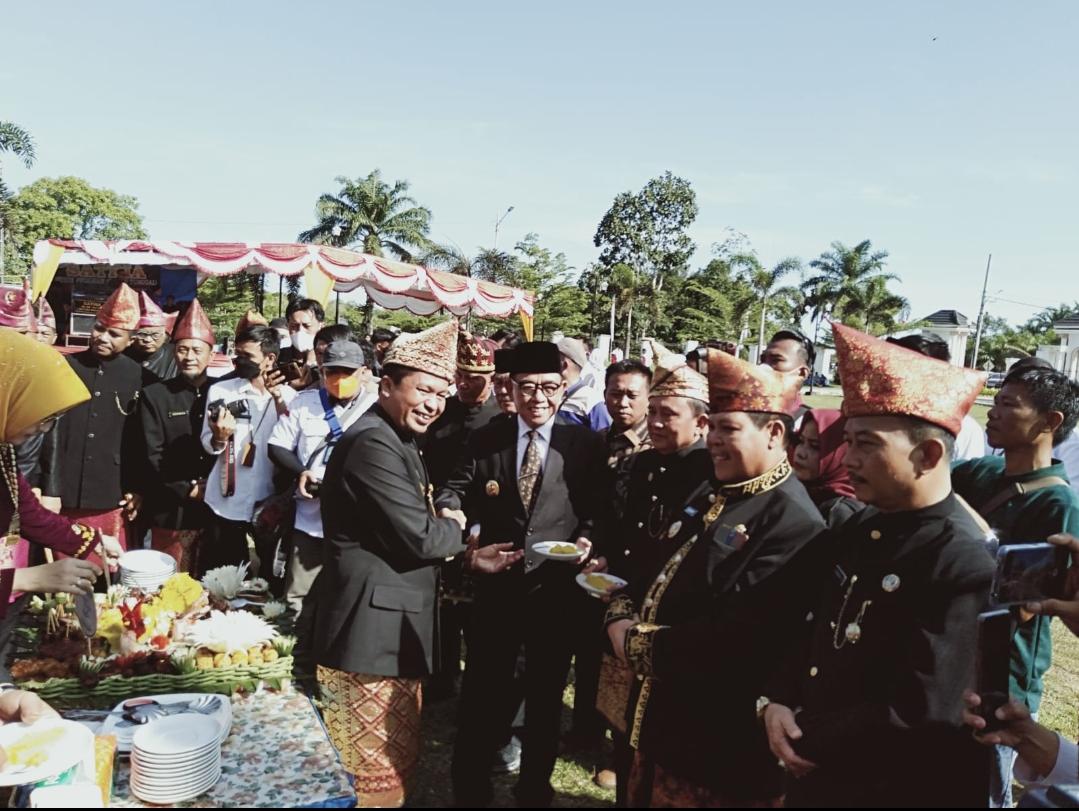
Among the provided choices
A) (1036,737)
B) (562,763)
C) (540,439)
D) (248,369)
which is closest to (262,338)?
(248,369)

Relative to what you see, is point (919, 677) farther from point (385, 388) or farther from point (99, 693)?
point (99, 693)

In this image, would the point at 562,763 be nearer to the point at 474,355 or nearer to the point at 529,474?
the point at 529,474

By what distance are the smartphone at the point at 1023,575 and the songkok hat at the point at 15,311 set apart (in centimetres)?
664

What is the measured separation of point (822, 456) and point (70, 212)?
6834 centimetres

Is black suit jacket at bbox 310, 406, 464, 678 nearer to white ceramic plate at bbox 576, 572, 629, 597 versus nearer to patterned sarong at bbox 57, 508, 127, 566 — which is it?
white ceramic plate at bbox 576, 572, 629, 597

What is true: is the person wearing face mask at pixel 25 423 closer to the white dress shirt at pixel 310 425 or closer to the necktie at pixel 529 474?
the white dress shirt at pixel 310 425

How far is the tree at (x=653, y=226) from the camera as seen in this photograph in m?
50.3

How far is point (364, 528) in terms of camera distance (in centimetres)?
289

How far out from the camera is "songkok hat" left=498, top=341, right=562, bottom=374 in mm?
3436

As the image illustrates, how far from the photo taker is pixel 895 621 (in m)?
1.80

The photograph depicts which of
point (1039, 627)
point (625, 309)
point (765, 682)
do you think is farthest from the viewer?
point (625, 309)

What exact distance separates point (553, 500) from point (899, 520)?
1.77 meters

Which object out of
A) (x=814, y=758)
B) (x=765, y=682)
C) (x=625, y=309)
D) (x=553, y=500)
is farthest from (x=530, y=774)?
(x=625, y=309)

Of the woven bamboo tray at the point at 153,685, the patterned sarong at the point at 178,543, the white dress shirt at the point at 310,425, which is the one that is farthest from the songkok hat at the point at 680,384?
the patterned sarong at the point at 178,543
